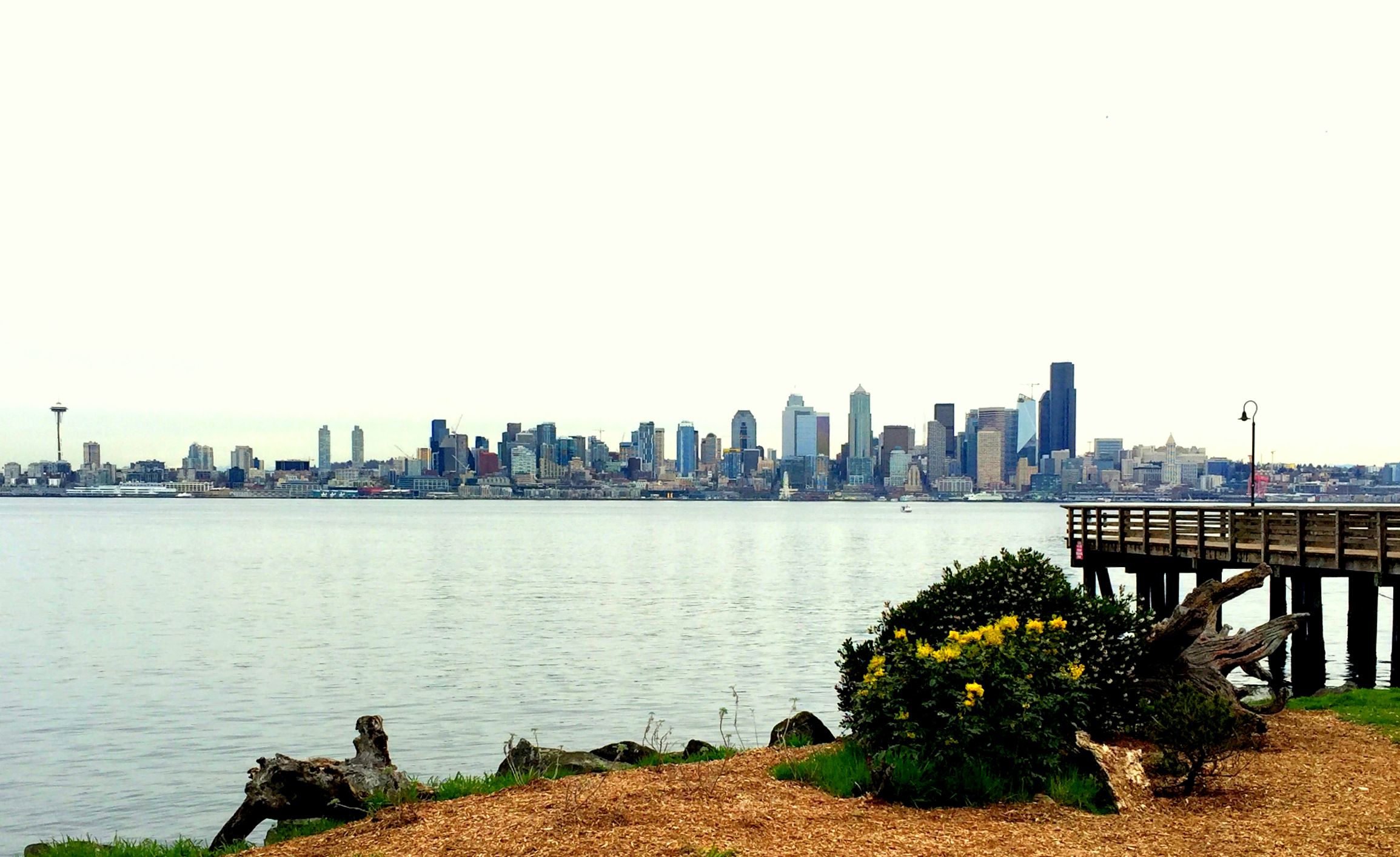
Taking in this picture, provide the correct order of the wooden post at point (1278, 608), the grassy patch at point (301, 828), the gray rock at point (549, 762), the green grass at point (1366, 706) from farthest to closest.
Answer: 1. the wooden post at point (1278, 608)
2. the green grass at point (1366, 706)
3. the gray rock at point (549, 762)
4. the grassy patch at point (301, 828)

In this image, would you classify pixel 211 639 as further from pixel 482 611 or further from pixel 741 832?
pixel 741 832

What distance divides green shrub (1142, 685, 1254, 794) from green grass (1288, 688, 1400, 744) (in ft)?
13.4

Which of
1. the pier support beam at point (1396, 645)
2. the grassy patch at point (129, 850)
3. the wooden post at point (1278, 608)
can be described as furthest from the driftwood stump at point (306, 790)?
the wooden post at point (1278, 608)

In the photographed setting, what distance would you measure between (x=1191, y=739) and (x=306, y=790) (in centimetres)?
899

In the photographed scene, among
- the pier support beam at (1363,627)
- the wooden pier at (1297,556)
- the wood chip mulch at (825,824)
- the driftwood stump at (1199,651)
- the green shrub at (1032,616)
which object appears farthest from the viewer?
the pier support beam at (1363,627)

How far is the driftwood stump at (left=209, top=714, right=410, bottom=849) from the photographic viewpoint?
1255cm

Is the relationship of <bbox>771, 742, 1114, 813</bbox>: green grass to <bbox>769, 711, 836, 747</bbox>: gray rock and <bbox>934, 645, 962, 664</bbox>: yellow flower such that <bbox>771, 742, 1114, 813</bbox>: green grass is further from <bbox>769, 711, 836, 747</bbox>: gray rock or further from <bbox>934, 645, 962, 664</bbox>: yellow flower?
<bbox>769, 711, 836, 747</bbox>: gray rock

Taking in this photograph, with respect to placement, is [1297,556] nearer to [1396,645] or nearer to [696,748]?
[1396,645]

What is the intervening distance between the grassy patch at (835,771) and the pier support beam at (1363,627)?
19.9 metres

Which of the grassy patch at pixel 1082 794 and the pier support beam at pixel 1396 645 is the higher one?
the grassy patch at pixel 1082 794

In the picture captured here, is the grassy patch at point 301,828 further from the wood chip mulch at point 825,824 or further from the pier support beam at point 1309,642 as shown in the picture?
the pier support beam at point 1309,642

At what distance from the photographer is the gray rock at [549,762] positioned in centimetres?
1464

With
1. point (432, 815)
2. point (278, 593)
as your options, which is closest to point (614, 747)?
point (432, 815)

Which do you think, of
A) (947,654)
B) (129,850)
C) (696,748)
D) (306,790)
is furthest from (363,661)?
(947,654)
